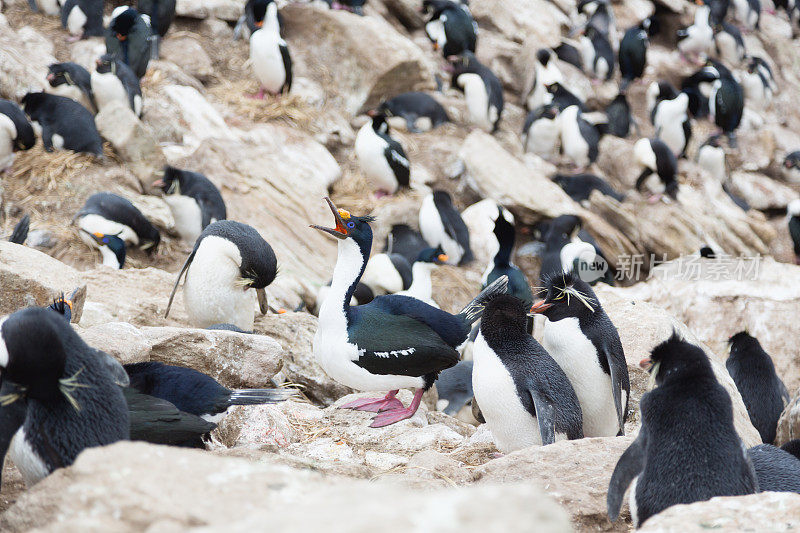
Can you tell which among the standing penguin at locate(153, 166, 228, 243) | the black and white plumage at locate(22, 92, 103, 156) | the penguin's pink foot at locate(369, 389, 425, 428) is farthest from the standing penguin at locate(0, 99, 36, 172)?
the penguin's pink foot at locate(369, 389, 425, 428)

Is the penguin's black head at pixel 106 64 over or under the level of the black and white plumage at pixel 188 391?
under

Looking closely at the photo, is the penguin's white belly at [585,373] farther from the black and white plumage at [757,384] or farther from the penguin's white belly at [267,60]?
the penguin's white belly at [267,60]

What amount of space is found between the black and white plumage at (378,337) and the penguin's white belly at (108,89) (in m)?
5.03

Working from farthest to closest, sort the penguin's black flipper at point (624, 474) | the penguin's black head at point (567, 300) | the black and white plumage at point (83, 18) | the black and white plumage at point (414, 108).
Answer: 1. the black and white plumage at point (414, 108)
2. the black and white plumage at point (83, 18)
3. the penguin's black head at point (567, 300)
4. the penguin's black flipper at point (624, 474)

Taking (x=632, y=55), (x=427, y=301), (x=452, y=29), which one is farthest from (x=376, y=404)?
(x=632, y=55)

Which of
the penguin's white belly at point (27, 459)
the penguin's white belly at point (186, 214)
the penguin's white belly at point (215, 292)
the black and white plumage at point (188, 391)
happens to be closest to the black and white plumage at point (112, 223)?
the penguin's white belly at point (186, 214)

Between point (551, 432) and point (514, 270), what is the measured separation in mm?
4349

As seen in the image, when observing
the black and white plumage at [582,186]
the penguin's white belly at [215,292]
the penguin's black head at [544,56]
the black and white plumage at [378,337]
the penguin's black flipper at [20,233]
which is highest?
the black and white plumage at [378,337]

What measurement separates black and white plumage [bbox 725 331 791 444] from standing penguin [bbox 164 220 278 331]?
329 centimetres

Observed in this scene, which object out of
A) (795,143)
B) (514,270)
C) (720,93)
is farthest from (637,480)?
(795,143)

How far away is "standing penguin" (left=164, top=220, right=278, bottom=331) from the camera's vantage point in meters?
5.54

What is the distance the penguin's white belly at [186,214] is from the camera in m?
7.67

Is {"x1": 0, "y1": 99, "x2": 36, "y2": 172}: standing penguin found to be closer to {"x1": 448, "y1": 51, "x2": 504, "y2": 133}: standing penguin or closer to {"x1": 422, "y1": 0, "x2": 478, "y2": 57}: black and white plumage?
{"x1": 448, "y1": 51, "x2": 504, "y2": 133}: standing penguin

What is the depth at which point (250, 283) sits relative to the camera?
5.61 m
